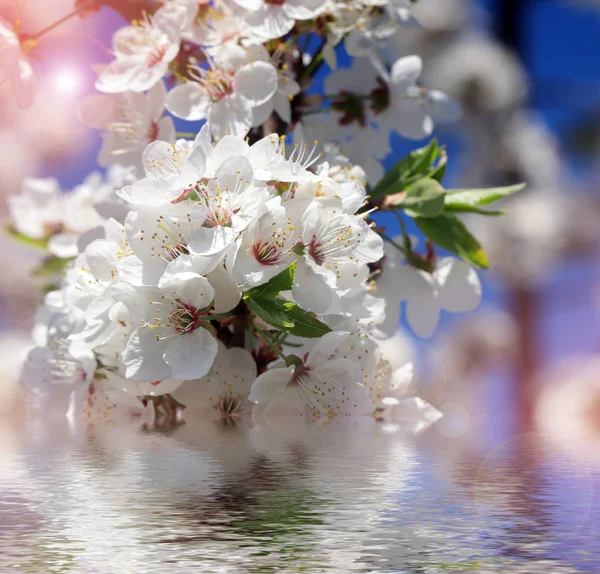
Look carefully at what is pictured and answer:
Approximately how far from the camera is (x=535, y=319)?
11.6ft

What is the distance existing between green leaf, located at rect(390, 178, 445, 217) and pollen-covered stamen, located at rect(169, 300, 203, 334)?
309 mm

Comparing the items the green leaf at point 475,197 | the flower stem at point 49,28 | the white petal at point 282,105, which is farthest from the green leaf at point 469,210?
the flower stem at point 49,28

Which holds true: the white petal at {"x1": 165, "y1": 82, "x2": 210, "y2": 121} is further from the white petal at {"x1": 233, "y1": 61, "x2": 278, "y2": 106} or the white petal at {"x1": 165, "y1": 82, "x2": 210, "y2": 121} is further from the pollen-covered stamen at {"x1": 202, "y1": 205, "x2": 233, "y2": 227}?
the pollen-covered stamen at {"x1": 202, "y1": 205, "x2": 233, "y2": 227}

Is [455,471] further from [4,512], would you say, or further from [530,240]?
[530,240]

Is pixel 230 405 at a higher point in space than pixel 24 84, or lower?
lower

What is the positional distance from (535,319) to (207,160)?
9.96 feet

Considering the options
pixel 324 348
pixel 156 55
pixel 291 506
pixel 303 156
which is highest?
Answer: pixel 156 55

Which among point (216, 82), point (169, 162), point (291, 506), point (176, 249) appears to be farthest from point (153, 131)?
point (291, 506)

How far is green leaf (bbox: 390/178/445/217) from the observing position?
34.9 inches

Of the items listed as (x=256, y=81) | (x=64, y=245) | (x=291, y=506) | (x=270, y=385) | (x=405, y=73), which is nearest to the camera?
(x=291, y=506)

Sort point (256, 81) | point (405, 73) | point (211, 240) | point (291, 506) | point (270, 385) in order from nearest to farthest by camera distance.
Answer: point (291, 506) → point (211, 240) → point (270, 385) → point (256, 81) → point (405, 73)

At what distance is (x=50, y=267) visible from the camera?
4.01 feet

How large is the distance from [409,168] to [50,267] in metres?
0.57

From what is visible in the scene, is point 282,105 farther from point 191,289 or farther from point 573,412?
point 573,412
